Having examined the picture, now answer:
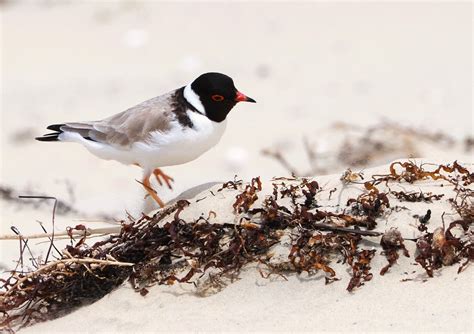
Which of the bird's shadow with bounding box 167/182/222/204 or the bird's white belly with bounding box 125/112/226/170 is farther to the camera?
the bird's white belly with bounding box 125/112/226/170

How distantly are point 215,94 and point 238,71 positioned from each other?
4.96 m

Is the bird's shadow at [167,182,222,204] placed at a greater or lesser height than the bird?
lesser

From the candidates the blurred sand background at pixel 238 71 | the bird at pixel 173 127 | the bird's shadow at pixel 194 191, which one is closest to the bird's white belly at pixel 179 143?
the bird at pixel 173 127

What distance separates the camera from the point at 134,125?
15.3ft

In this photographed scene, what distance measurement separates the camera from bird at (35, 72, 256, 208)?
14.8 feet

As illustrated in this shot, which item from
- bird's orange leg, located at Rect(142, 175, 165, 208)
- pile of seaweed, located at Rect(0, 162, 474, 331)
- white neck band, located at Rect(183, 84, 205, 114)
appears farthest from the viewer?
white neck band, located at Rect(183, 84, 205, 114)

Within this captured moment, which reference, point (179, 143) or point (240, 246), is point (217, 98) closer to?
point (179, 143)

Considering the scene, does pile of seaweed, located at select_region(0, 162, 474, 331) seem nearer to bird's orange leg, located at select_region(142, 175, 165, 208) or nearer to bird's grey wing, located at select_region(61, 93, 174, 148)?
bird's orange leg, located at select_region(142, 175, 165, 208)

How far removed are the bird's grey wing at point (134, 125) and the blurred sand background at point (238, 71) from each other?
149cm

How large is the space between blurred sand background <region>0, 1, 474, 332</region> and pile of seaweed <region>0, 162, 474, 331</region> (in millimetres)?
2402

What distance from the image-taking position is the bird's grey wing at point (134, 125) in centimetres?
455

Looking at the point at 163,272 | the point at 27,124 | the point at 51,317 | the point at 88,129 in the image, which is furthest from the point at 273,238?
the point at 27,124

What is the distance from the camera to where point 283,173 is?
7.38 metres

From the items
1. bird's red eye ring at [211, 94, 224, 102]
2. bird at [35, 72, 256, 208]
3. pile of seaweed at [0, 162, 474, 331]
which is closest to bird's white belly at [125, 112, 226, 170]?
bird at [35, 72, 256, 208]
